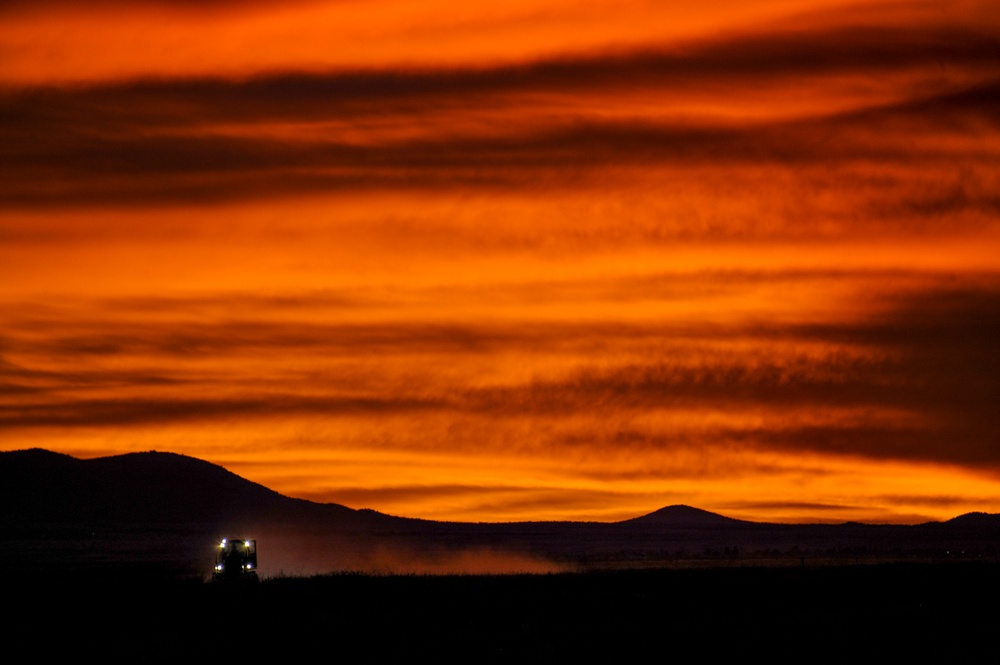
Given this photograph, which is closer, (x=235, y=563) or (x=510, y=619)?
(x=510, y=619)

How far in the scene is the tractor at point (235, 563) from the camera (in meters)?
60.2

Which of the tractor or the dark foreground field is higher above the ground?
the tractor

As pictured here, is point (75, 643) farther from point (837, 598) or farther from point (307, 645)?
point (837, 598)

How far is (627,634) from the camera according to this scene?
33719mm

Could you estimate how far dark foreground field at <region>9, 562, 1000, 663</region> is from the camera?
102 ft

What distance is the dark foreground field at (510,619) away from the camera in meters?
31.0

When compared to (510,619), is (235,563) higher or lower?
higher

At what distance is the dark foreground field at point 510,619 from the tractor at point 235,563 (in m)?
1.07

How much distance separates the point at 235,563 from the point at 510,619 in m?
24.3

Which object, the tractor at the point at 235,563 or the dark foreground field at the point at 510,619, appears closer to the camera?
the dark foreground field at the point at 510,619

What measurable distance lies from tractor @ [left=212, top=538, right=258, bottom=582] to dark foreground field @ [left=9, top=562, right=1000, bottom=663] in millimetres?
1070

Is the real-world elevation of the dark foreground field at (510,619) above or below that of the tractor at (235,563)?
below

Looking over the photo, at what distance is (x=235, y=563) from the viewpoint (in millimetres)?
60875

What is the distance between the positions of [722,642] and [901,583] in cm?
3236
